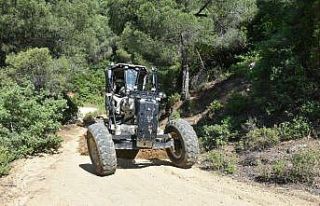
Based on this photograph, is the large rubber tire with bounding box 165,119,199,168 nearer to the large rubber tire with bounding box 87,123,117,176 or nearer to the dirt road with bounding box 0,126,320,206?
→ the dirt road with bounding box 0,126,320,206

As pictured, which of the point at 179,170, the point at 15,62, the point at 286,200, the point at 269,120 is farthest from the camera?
the point at 15,62

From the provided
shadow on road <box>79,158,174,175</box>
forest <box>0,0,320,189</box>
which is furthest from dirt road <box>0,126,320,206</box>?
forest <box>0,0,320,189</box>

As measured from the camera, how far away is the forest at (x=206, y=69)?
433 inches

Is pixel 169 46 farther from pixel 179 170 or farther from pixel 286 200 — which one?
pixel 286 200

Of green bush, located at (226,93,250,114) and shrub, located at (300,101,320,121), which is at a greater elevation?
shrub, located at (300,101,320,121)

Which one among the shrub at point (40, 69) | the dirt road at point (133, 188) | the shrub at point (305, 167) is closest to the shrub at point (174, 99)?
the shrub at point (40, 69)

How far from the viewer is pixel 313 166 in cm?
880

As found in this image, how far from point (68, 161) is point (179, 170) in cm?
285

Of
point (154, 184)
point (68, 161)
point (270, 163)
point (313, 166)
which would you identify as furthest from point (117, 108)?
point (313, 166)

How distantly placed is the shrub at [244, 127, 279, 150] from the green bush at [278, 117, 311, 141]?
161 millimetres

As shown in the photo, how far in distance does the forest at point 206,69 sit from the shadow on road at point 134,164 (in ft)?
3.66

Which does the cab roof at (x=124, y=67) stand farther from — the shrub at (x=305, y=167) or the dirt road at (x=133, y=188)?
the shrub at (x=305, y=167)

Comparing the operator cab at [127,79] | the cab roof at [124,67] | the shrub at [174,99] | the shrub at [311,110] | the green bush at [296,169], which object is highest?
the cab roof at [124,67]

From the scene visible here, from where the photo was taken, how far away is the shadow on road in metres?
10.3
